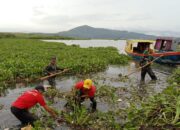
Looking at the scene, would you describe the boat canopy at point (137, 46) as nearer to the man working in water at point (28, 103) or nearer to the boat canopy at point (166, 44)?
the boat canopy at point (166, 44)

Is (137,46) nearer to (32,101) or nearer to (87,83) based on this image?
(87,83)

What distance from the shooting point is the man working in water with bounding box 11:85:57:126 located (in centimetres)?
901

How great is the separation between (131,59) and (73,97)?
22078 mm

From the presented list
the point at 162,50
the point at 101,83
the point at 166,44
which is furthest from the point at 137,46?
the point at 101,83

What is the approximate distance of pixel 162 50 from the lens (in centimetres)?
3048

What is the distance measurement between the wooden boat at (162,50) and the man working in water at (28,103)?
58.4 feet

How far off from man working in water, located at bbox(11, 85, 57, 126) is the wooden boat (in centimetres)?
1781

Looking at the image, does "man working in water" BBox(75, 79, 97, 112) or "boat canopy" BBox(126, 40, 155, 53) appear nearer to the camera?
"man working in water" BBox(75, 79, 97, 112)

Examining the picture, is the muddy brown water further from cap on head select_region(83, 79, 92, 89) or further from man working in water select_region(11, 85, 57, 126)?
cap on head select_region(83, 79, 92, 89)

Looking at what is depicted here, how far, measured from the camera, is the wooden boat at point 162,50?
1057 inches

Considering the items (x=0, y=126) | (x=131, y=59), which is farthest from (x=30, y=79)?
(x=131, y=59)

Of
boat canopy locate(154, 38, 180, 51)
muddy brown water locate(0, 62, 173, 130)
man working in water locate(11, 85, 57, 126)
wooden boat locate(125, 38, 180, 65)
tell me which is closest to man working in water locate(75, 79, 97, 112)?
muddy brown water locate(0, 62, 173, 130)

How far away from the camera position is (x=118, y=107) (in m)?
11.9

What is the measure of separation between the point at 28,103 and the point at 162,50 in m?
23.5
